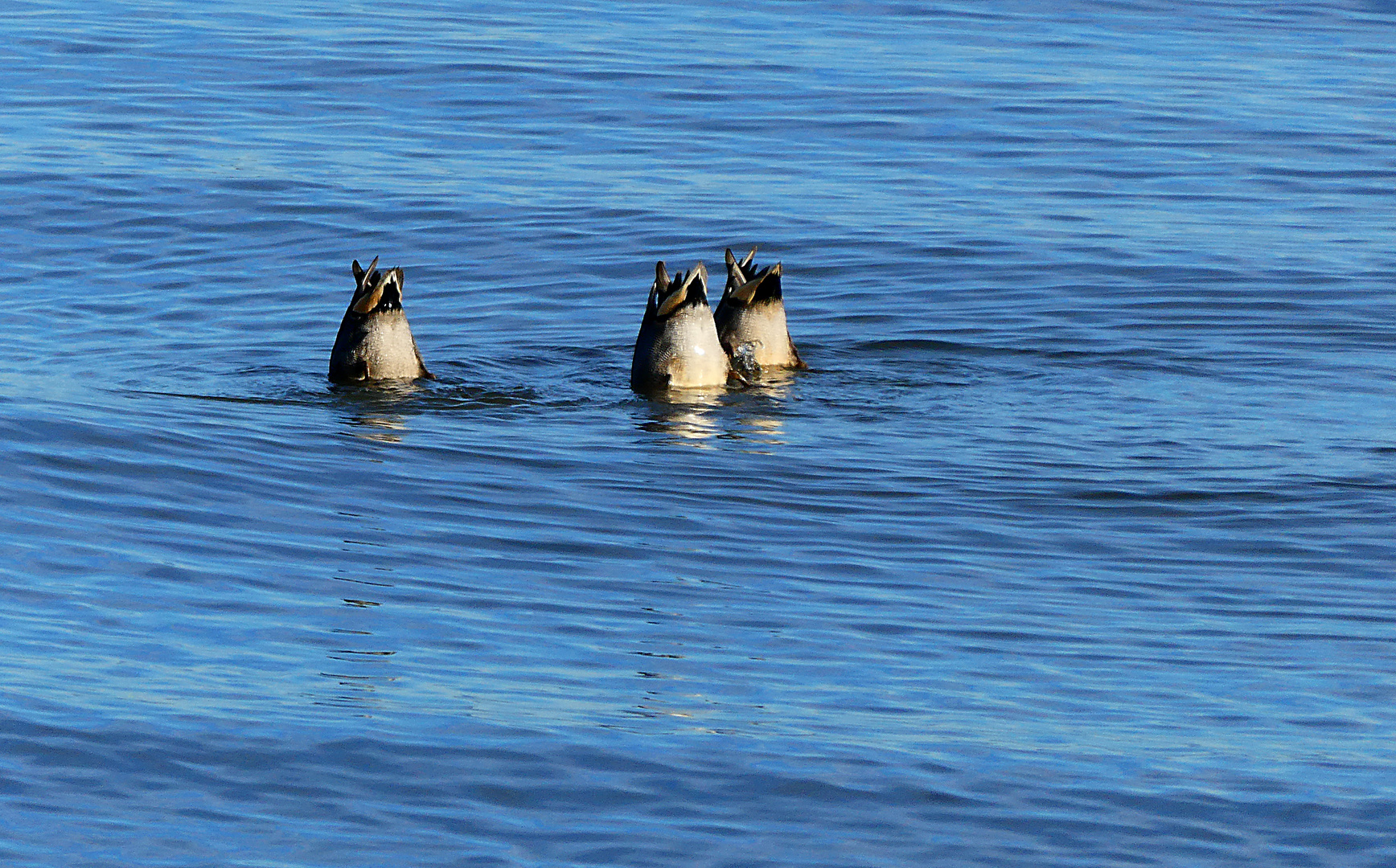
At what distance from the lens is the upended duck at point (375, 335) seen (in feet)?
42.3

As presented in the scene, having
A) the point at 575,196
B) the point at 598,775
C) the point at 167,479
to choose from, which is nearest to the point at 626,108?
the point at 575,196

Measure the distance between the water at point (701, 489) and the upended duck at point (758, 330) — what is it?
374mm

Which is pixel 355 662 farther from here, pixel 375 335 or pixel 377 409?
pixel 375 335

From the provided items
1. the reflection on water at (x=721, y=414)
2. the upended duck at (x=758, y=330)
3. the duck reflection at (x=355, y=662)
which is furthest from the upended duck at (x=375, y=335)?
the duck reflection at (x=355, y=662)

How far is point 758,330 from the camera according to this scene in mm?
13422

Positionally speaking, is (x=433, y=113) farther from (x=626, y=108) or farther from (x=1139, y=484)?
(x=1139, y=484)

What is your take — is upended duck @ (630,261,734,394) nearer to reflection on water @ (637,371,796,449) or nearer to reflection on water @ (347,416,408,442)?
reflection on water @ (637,371,796,449)

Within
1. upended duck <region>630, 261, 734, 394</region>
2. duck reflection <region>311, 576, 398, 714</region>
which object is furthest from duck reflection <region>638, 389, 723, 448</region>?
duck reflection <region>311, 576, 398, 714</region>

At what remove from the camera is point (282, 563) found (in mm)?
9195

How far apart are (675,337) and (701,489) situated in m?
2.31

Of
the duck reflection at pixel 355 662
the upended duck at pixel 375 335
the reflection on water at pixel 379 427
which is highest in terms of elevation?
the upended duck at pixel 375 335

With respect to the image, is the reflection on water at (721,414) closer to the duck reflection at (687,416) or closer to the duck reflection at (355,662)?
the duck reflection at (687,416)

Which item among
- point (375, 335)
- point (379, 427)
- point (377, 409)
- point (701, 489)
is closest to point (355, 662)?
point (701, 489)

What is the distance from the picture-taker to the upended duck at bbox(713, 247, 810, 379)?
1342cm
